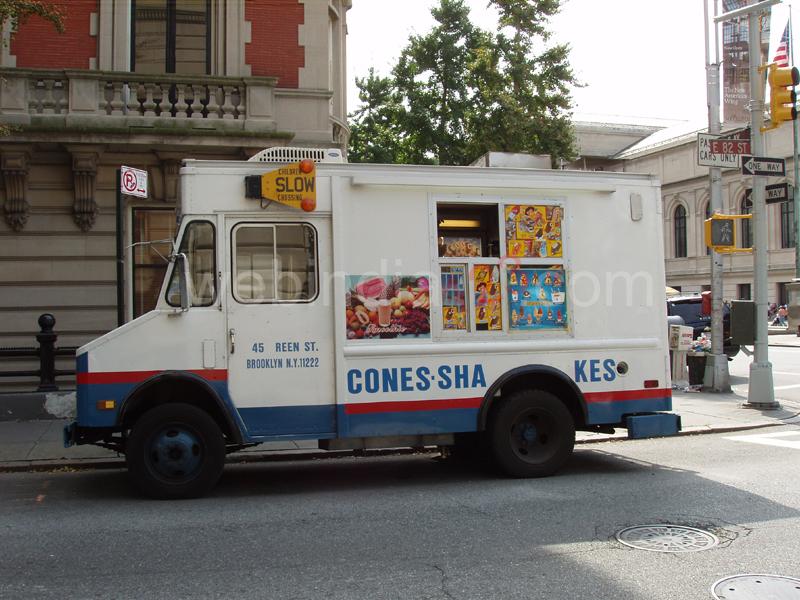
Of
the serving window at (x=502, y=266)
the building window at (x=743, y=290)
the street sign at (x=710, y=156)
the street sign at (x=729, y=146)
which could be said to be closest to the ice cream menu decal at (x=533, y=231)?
the serving window at (x=502, y=266)

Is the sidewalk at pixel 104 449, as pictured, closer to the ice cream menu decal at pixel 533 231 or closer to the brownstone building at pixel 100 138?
the brownstone building at pixel 100 138

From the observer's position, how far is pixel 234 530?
19.4 feet

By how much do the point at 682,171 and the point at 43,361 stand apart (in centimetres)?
5448

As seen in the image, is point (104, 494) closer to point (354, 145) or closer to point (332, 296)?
point (332, 296)

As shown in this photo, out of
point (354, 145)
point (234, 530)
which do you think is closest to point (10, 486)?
point (234, 530)

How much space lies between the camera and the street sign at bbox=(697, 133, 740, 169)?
503 inches

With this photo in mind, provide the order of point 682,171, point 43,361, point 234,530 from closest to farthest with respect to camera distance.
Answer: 1. point 234,530
2. point 43,361
3. point 682,171

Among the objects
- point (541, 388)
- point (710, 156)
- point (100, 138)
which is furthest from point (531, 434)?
point (100, 138)

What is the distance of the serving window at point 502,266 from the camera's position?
7.56 m

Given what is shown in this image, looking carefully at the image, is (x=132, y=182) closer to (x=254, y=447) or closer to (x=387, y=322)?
(x=254, y=447)

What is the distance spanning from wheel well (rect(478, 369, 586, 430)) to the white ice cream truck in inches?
0.8

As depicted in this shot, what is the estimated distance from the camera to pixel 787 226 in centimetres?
5041

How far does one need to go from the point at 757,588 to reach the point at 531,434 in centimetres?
331

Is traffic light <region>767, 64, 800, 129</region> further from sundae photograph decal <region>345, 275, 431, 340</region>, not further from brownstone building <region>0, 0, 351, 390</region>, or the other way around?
sundae photograph decal <region>345, 275, 431, 340</region>
